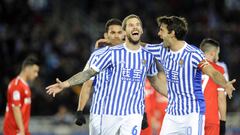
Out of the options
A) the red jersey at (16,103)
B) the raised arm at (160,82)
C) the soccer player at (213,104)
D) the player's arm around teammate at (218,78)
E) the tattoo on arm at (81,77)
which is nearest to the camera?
the player's arm around teammate at (218,78)

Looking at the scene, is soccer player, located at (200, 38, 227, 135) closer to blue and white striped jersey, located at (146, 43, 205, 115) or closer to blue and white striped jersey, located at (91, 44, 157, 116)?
blue and white striped jersey, located at (146, 43, 205, 115)

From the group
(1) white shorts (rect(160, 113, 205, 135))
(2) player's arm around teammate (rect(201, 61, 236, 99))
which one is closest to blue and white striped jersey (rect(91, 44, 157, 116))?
(1) white shorts (rect(160, 113, 205, 135))

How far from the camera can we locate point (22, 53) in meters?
19.1

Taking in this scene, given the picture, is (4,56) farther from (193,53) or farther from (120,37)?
(193,53)

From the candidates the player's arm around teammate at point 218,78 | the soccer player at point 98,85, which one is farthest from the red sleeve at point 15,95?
the player's arm around teammate at point 218,78

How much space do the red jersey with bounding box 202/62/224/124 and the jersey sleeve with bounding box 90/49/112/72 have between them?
1.86m

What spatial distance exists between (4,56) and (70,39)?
6.62 ft

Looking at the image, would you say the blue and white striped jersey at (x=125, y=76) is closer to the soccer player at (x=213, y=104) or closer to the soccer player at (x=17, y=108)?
the soccer player at (x=213, y=104)

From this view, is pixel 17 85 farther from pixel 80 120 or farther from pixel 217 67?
pixel 217 67

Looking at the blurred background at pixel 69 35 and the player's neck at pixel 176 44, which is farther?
the blurred background at pixel 69 35

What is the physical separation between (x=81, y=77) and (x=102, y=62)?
362mm

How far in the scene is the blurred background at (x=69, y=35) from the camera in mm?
18281

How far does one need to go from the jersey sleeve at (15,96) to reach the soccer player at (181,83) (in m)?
2.97

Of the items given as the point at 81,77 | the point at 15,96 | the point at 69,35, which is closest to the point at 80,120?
the point at 81,77
